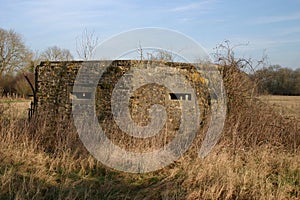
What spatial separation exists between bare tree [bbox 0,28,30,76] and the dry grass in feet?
72.4

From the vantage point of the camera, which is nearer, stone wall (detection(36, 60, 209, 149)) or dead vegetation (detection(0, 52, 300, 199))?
dead vegetation (detection(0, 52, 300, 199))

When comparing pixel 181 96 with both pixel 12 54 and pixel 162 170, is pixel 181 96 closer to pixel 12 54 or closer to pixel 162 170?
pixel 162 170

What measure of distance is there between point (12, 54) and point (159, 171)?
86.2ft

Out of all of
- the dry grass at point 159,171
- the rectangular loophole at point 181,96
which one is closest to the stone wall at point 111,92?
the rectangular loophole at point 181,96

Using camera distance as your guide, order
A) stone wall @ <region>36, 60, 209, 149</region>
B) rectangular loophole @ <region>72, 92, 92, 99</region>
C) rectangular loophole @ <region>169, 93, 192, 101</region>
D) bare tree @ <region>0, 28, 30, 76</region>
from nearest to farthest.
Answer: stone wall @ <region>36, 60, 209, 149</region>
rectangular loophole @ <region>72, 92, 92, 99</region>
rectangular loophole @ <region>169, 93, 192, 101</region>
bare tree @ <region>0, 28, 30, 76</region>

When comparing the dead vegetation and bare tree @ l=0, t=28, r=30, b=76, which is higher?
bare tree @ l=0, t=28, r=30, b=76

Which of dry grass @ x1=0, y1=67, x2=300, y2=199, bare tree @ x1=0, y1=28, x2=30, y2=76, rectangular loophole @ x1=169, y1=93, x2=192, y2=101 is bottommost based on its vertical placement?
dry grass @ x1=0, y1=67, x2=300, y2=199

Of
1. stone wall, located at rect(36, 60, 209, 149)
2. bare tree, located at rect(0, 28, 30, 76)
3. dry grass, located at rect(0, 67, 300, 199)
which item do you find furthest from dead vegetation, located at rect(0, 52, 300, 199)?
bare tree, located at rect(0, 28, 30, 76)

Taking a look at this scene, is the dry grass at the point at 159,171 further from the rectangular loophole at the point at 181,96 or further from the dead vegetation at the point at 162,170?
the rectangular loophole at the point at 181,96

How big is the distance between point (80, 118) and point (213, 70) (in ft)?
12.9

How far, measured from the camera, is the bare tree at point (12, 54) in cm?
2549

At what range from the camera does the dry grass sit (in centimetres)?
365

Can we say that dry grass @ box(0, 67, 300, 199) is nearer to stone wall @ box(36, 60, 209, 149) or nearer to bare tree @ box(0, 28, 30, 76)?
stone wall @ box(36, 60, 209, 149)

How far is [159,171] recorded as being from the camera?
178 inches
